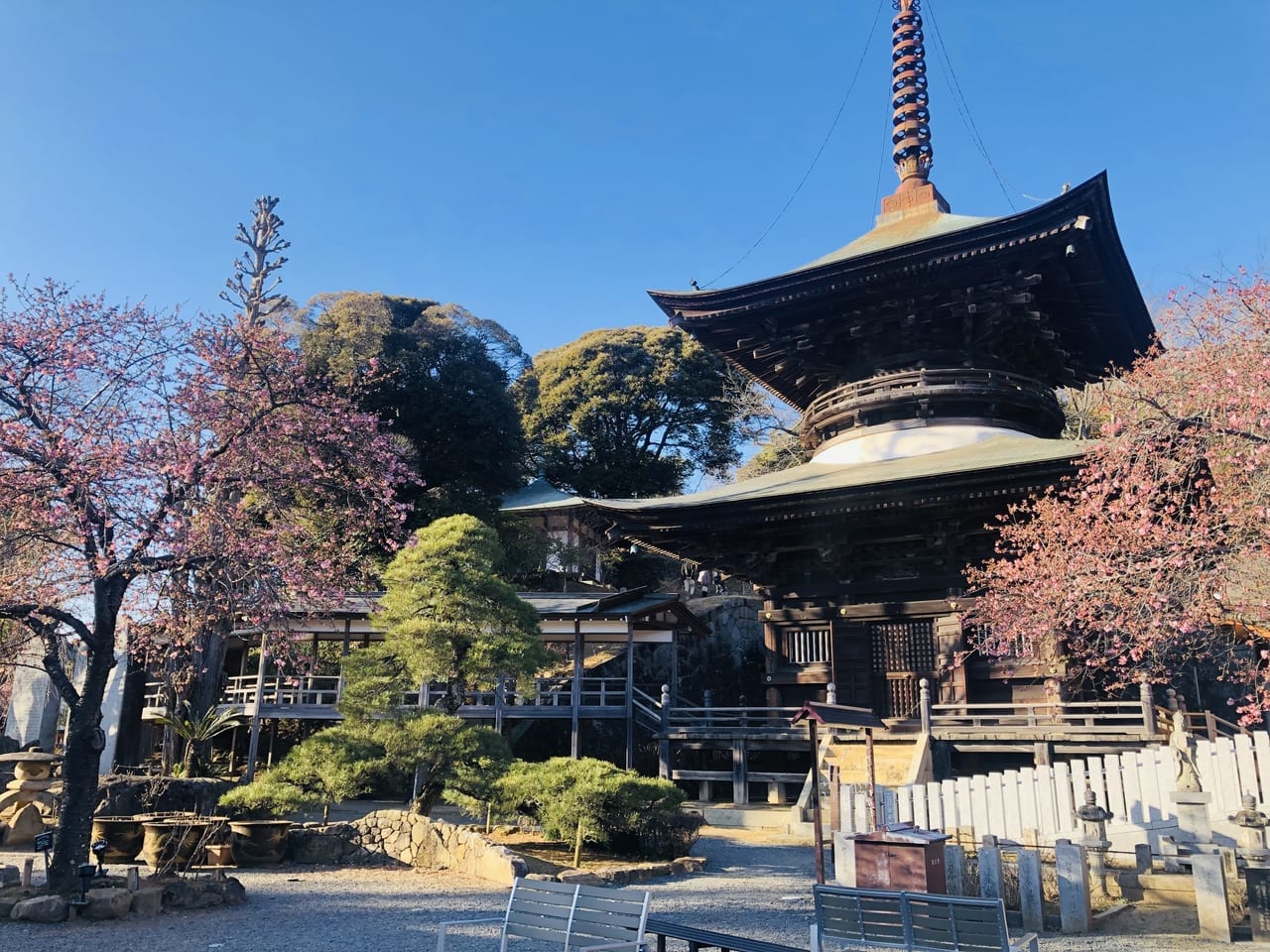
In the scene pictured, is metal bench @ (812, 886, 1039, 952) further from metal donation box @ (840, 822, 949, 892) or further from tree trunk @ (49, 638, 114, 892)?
tree trunk @ (49, 638, 114, 892)

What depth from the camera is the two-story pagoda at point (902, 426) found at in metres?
15.6

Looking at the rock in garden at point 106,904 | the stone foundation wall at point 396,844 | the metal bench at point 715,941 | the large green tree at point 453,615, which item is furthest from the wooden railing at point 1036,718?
the rock in garden at point 106,904

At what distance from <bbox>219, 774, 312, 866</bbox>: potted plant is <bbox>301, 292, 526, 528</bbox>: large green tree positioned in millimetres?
18398

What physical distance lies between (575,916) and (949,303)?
14.2m

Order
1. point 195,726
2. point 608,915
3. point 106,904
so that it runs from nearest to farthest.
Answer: point 608,915 → point 106,904 → point 195,726

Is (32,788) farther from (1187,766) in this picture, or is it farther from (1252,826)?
(1252,826)

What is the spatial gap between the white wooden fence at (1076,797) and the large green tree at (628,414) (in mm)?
29410

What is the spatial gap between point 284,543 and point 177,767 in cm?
1218

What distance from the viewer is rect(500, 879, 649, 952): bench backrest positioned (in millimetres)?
5824

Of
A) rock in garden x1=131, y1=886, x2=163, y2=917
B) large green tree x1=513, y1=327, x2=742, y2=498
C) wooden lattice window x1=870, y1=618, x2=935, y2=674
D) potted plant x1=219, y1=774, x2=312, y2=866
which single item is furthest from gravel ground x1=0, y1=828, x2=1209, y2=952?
large green tree x1=513, y1=327, x2=742, y2=498

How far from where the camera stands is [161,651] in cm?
1108

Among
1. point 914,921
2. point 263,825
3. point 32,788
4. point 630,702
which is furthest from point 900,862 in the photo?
point 32,788

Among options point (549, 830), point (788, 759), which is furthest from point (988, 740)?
point (549, 830)

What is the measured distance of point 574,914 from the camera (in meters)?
5.99
